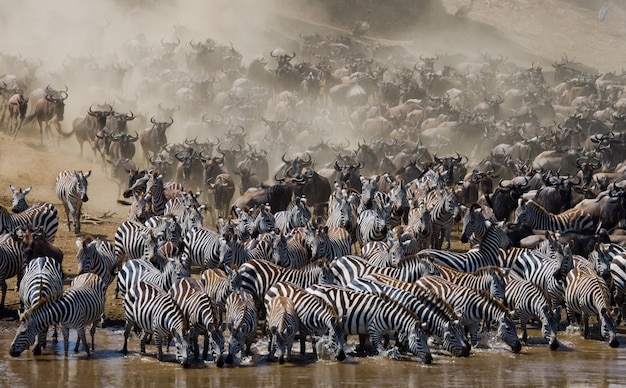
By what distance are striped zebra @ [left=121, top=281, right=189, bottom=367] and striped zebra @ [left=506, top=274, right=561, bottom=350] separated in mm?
4855

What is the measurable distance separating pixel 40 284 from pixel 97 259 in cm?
224

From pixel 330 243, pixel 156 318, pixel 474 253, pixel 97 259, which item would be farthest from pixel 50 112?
pixel 156 318

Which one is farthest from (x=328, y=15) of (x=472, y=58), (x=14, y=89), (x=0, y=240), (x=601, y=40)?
(x=0, y=240)

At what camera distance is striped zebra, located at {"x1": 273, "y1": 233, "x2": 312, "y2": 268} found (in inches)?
719

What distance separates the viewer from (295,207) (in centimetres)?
2206

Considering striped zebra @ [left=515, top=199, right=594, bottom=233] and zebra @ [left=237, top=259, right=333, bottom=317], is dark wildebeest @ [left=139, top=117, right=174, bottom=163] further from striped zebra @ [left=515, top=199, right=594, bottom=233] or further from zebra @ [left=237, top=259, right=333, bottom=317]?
zebra @ [left=237, top=259, right=333, bottom=317]

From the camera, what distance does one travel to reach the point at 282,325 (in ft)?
47.4

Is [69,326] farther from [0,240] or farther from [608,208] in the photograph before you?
[608,208]

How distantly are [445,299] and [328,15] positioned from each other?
4876cm

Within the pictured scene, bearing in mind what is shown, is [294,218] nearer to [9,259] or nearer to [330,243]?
[330,243]

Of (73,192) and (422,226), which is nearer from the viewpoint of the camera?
(422,226)

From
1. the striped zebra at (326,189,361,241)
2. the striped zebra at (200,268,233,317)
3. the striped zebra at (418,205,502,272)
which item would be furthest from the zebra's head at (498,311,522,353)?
the striped zebra at (326,189,361,241)

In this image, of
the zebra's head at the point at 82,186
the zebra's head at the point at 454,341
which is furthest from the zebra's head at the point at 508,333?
the zebra's head at the point at 82,186

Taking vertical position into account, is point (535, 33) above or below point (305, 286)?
above
